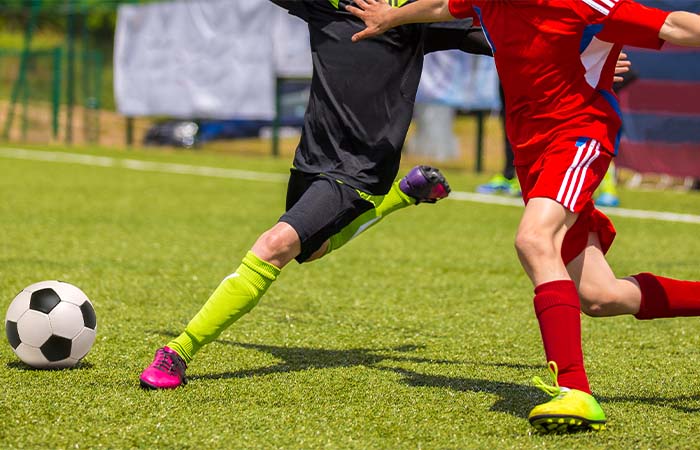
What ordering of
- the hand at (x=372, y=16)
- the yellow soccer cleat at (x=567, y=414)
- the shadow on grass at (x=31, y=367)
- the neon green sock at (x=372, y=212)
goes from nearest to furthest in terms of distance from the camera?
the yellow soccer cleat at (x=567, y=414) < the hand at (x=372, y=16) < the shadow on grass at (x=31, y=367) < the neon green sock at (x=372, y=212)

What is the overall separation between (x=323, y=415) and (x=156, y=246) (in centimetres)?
479

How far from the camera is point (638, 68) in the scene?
13.3 meters

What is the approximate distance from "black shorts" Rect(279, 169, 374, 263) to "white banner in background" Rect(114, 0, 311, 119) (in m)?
13.2

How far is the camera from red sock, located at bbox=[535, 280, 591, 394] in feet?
11.9

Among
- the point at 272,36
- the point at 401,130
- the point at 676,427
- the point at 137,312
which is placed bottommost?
the point at 272,36

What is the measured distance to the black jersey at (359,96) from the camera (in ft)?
15.0

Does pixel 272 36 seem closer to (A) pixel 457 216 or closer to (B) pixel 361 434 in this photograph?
(A) pixel 457 216

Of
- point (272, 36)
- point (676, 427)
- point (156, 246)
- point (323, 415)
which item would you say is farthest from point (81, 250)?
point (272, 36)

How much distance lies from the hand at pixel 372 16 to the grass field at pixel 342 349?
53.8 inches

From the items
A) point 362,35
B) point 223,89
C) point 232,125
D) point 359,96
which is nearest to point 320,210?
point 359,96

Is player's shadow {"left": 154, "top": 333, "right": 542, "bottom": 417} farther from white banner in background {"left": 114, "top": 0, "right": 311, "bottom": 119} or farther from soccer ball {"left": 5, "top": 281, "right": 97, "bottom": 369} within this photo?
white banner in background {"left": 114, "top": 0, "right": 311, "bottom": 119}

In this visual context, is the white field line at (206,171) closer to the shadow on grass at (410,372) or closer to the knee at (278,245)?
the shadow on grass at (410,372)

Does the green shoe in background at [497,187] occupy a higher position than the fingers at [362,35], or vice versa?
the fingers at [362,35]

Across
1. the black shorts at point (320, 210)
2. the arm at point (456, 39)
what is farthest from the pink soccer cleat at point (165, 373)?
the arm at point (456, 39)
